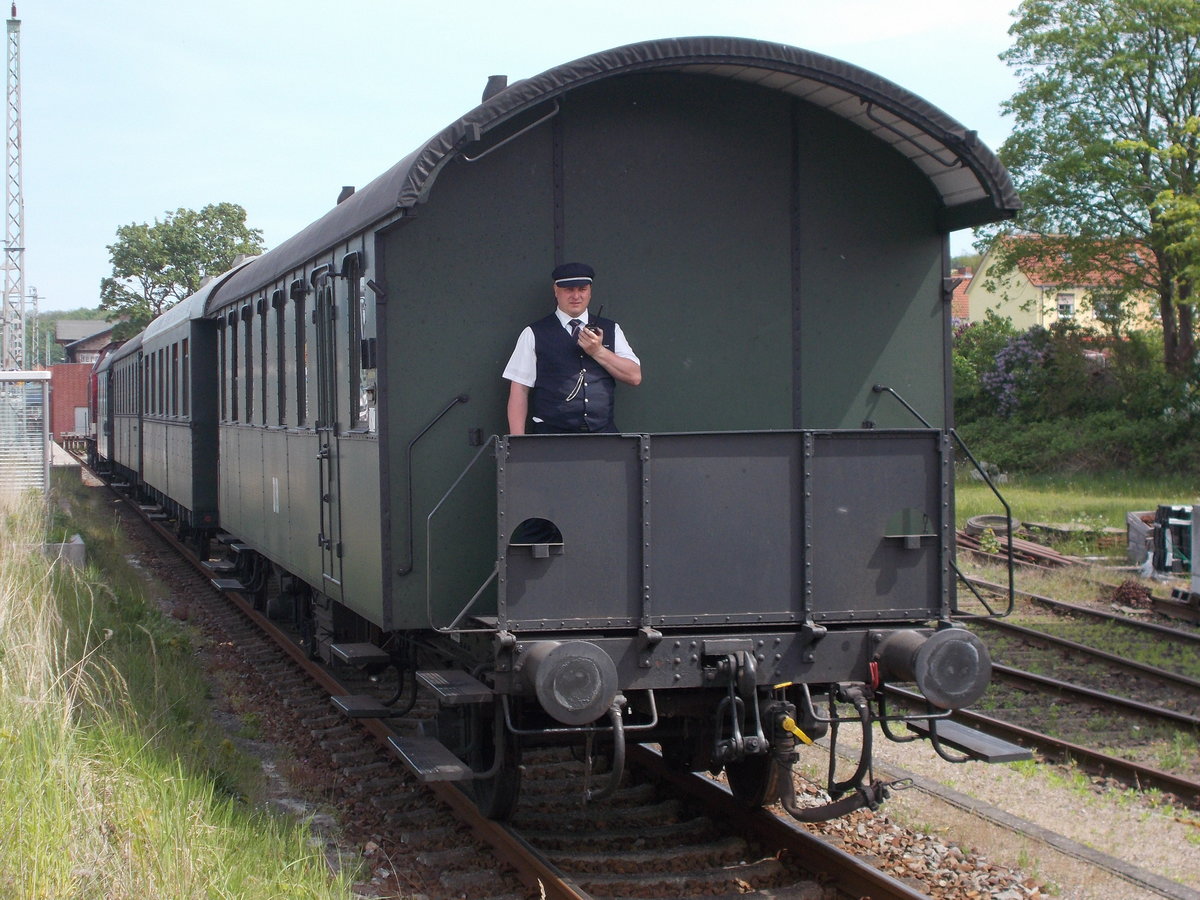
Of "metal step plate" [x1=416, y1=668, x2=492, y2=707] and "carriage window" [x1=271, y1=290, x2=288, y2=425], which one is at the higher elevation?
"carriage window" [x1=271, y1=290, x2=288, y2=425]

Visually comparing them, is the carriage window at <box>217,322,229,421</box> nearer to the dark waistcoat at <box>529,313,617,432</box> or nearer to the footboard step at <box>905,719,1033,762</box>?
the dark waistcoat at <box>529,313,617,432</box>

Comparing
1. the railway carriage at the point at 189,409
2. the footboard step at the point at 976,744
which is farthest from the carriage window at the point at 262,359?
the footboard step at the point at 976,744

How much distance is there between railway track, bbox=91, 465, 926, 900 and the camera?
558 cm

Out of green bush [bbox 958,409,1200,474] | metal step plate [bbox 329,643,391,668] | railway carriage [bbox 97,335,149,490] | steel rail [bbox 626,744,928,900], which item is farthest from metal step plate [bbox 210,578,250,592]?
green bush [bbox 958,409,1200,474]

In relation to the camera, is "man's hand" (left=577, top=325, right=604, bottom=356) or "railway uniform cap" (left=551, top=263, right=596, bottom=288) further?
"railway uniform cap" (left=551, top=263, right=596, bottom=288)

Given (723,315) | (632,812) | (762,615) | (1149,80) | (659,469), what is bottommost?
(632,812)

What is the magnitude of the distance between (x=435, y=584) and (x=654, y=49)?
2.56 meters

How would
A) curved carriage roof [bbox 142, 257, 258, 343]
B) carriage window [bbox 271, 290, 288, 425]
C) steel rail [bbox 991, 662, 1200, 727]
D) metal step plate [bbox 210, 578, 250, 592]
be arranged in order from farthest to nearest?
curved carriage roof [bbox 142, 257, 258, 343]
metal step plate [bbox 210, 578, 250, 592]
carriage window [bbox 271, 290, 288, 425]
steel rail [bbox 991, 662, 1200, 727]

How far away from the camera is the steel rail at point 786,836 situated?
5.30m

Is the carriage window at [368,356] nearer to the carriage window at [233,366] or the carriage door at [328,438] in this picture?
the carriage door at [328,438]

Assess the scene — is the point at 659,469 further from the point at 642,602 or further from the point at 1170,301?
the point at 1170,301

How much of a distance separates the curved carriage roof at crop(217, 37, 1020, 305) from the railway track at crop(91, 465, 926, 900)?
2.90 m

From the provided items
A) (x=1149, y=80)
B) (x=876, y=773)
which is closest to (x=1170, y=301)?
(x=1149, y=80)

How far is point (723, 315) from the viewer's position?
6477mm
